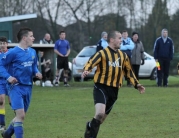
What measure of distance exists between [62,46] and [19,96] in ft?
39.3

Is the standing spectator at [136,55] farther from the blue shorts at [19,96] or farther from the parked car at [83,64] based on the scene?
the blue shorts at [19,96]

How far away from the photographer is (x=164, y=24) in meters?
41.8

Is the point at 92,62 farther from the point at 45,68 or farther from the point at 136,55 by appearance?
the point at 45,68

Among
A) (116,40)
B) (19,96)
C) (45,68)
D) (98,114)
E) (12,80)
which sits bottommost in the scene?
(45,68)

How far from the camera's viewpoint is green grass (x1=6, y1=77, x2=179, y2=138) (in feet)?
34.2

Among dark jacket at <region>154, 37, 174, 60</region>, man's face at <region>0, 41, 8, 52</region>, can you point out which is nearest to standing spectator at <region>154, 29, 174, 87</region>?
dark jacket at <region>154, 37, 174, 60</region>

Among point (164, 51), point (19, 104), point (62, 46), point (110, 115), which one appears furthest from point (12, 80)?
point (164, 51)

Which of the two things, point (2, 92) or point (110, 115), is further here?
point (110, 115)

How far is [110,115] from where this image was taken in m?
13.0

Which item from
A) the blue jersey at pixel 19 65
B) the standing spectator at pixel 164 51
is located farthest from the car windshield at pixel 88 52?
the blue jersey at pixel 19 65

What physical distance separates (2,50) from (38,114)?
206 cm

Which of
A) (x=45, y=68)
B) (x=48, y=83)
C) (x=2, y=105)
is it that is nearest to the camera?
(x=2, y=105)

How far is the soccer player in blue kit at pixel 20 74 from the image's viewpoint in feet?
29.9

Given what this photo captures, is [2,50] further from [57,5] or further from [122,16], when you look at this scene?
[57,5]
